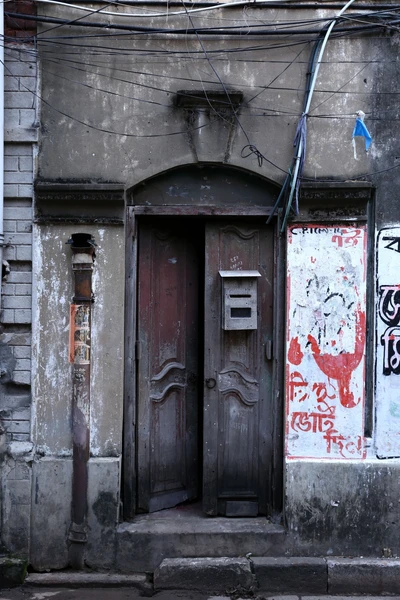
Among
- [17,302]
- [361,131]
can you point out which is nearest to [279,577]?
[17,302]

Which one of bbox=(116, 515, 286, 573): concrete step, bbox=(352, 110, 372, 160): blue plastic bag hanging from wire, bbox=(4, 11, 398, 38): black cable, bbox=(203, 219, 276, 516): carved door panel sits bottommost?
bbox=(116, 515, 286, 573): concrete step

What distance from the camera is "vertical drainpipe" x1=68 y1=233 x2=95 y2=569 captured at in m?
5.07

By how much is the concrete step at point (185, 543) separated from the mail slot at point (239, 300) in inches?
61.9

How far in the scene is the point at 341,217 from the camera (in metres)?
5.18

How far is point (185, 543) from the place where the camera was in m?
5.12

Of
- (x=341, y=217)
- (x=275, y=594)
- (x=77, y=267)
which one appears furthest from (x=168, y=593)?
(x=341, y=217)

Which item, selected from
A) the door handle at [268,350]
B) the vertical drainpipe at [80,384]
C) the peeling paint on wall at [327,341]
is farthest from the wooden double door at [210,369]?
the vertical drainpipe at [80,384]

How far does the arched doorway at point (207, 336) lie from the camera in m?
5.29

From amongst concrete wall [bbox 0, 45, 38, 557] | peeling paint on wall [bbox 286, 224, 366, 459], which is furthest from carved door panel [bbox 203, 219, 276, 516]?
concrete wall [bbox 0, 45, 38, 557]

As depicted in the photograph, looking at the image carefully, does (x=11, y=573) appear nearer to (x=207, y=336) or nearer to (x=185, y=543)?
(x=185, y=543)

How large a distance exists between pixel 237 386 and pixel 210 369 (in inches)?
10.2

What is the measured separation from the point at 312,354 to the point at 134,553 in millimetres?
2025

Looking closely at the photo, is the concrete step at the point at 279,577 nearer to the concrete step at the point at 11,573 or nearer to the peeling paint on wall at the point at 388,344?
the peeling paint on wall at the point at 388,344

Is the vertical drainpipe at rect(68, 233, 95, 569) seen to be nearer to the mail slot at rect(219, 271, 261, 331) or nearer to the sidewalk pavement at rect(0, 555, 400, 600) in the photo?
the sidewalk pavement at rect(0, 555, 400, 600)
